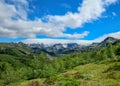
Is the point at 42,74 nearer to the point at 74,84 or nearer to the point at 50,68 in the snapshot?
the point at 50,68

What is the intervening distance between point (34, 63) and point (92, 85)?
148919 millimetres

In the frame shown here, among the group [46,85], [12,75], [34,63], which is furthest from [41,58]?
[46,85]

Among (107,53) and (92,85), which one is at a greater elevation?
(107,53)

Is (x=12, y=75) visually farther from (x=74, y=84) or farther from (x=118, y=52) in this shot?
(x=74, y=84)

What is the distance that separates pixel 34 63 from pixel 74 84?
150 metres

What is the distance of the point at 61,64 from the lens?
14575cm

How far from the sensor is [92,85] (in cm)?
2261

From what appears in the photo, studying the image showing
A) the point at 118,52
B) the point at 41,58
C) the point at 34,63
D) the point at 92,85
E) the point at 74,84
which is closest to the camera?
the point at 74,84

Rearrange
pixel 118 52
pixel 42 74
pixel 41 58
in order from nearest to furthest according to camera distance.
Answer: pixel 42 74, pixel 118 52, pixel 41 58

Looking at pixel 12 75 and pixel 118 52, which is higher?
pixel 118 52

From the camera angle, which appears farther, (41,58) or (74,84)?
(41,58)

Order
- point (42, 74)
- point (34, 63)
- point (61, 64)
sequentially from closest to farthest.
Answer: point (42, 74) → point (61, 64) → point (34, 63)

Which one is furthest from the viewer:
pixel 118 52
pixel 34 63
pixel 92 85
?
pixel 34 63

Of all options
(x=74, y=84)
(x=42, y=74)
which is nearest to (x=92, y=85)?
(x=74, y=84)
